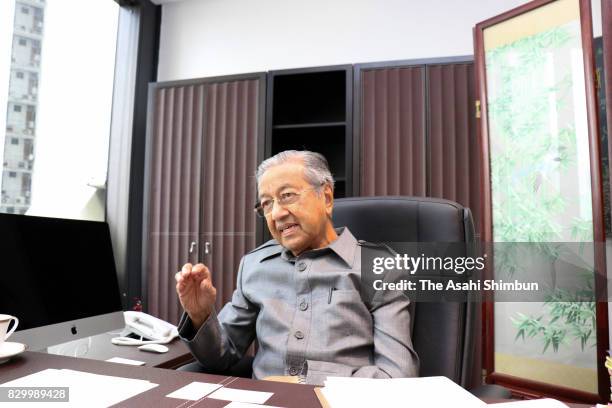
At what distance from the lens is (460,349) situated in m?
1.12

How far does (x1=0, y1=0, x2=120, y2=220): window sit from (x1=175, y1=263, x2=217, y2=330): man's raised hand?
1949mm

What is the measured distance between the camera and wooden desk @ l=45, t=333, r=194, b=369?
4.11 ft

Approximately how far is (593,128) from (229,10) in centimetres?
285

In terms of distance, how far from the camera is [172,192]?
299 centimetres

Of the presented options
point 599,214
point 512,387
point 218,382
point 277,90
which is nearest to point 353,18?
point 277,90

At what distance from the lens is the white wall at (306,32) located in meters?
3.14

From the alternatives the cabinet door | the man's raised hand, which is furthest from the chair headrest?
the cabinet door

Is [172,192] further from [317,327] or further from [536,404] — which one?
[536,404]

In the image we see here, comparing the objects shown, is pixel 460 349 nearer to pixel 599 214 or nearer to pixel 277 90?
pixel 599 214

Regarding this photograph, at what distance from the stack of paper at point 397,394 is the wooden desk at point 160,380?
41 millimetres

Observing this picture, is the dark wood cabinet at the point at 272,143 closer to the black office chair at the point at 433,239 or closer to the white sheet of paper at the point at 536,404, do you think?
the black office chair at the point at 433,239

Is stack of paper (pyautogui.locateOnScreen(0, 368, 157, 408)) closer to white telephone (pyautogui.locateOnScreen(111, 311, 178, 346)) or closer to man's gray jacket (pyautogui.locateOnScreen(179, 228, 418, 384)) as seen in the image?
man's gray jacket (pyautogui.locateOnScreen(179, 228, 418, 384))

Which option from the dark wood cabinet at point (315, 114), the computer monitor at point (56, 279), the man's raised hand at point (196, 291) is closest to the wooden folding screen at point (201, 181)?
the dark wood cabinet at point (315, 114)

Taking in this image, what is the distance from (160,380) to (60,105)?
260 cm
